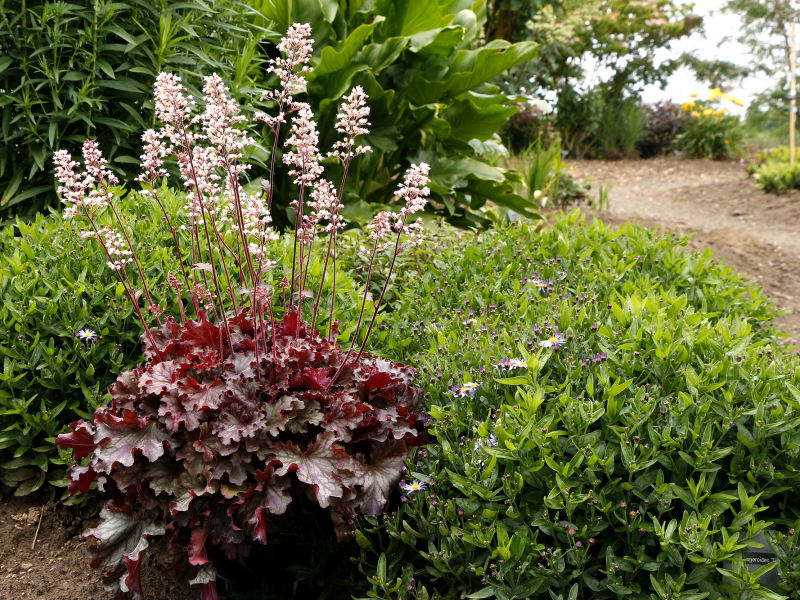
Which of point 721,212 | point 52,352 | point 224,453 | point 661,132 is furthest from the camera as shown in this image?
point 661,132

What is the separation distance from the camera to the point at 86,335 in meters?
2.30

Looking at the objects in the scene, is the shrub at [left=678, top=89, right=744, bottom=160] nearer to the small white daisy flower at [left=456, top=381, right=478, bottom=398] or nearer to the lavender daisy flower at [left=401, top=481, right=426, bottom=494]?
the small white daisy flower at [left=456, top=381, right=478, bottom=398]

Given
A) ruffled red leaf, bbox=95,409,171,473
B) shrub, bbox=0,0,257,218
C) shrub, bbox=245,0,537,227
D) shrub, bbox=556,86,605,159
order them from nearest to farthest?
1. ruffled red leaf, bbox=95,409,171,473
2. shrub, bbox=0,0,257,218
3. shrub, bbox=245,0,537,227
4. shrub, bbox=556,86,605,159

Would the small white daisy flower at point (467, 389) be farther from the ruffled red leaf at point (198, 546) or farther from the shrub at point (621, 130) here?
the shrub at point (621, 130)

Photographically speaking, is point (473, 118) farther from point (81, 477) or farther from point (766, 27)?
point (766, 27)

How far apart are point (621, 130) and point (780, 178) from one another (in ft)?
14.7

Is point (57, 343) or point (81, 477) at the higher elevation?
point (57, 343)

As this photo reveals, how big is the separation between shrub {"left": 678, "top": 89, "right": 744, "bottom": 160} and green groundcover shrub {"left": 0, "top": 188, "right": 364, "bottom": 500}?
44.1 ft

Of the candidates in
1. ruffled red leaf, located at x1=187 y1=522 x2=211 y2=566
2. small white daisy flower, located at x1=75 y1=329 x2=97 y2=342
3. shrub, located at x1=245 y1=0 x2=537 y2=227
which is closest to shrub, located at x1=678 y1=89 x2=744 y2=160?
shrub, located at x1=245 y1=0 x2=537 y2=227

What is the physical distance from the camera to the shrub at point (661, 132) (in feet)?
47.1

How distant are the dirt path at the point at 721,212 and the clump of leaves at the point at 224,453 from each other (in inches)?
93.3

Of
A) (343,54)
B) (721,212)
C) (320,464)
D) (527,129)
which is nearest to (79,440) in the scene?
(320,464)

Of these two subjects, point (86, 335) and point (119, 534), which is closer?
point (119, 534)

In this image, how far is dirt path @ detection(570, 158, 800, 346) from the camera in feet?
20.4
